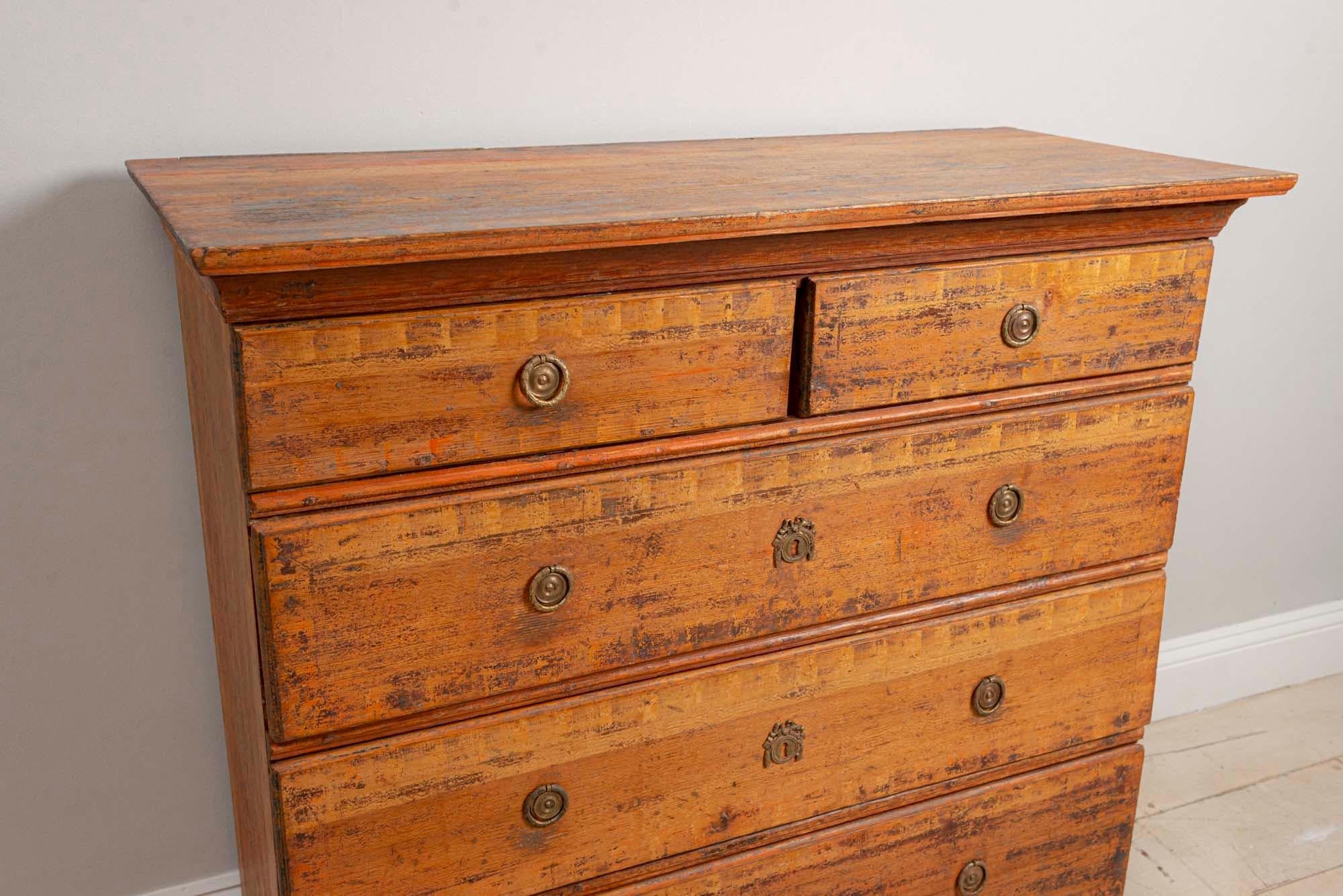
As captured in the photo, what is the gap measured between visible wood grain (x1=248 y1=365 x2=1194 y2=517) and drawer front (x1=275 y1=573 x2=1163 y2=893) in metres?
0.28

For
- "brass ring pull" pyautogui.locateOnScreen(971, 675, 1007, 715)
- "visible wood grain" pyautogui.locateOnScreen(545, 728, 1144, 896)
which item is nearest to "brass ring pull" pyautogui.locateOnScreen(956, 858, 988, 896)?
"visible wood grain" pyautogui.locateOnScreen(545, 728, 1144, 896)

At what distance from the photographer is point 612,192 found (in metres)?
1.42

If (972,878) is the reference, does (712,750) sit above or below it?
above

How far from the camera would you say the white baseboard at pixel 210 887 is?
1943mm

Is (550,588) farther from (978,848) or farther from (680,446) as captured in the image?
(978,848)

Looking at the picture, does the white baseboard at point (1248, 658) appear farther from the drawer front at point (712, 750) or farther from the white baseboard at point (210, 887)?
the white baseboard at point (210, 887)

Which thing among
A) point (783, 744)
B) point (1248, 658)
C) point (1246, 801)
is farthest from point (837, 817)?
point (1248, 658)

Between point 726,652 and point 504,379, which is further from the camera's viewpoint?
point 726,652

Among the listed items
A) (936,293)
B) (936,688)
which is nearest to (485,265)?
(936,293)

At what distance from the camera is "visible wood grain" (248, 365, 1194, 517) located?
1.25 m

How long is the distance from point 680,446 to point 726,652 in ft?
0.93

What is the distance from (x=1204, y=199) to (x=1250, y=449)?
4.17 feet

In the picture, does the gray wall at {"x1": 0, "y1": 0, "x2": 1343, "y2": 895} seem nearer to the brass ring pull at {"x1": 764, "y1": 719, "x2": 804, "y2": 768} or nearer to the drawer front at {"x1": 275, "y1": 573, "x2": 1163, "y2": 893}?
the drawer front at {"x1": 275, "y1": 573, "x2": 1163, "y2": 893}

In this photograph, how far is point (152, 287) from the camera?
1.69 metres
